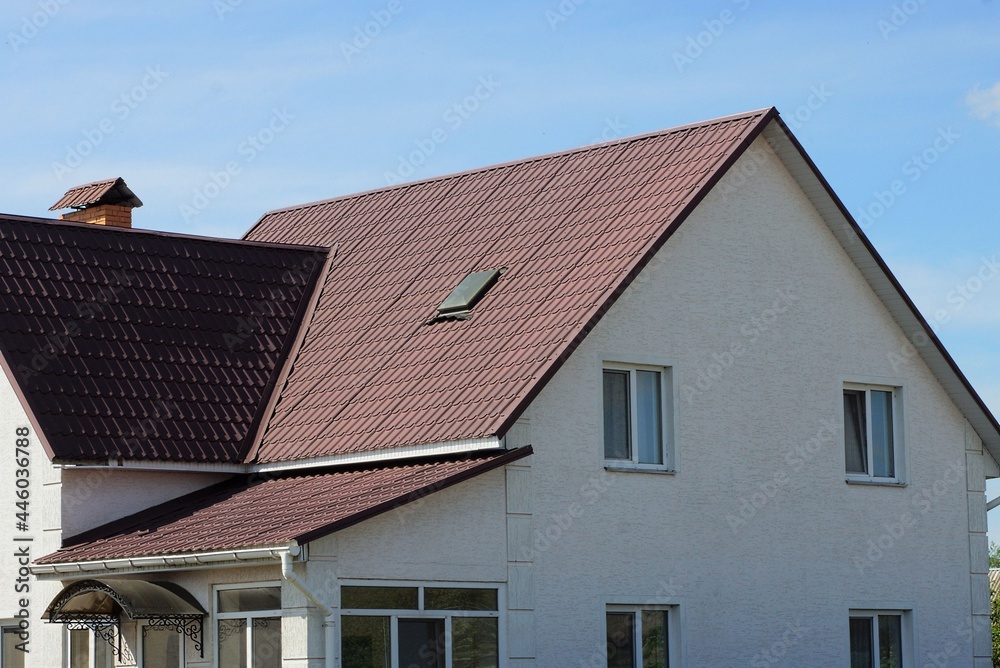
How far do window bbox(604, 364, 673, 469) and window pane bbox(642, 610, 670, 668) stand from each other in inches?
70.8

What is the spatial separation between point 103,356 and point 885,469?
10775 millimetres

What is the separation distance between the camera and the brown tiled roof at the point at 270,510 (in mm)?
16641

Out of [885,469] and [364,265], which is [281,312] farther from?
[885,469]

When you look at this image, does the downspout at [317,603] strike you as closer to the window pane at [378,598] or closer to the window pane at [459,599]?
the window pane at [378,598]

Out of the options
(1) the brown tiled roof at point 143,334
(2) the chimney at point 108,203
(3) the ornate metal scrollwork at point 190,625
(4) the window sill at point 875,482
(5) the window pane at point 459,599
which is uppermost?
(2) the chimney at point 108,203

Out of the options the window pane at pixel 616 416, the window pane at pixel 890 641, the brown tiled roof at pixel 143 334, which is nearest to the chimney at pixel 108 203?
→ the brown tiled roof at pixel 143 334

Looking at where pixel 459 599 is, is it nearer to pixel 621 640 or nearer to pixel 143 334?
pixel 621 640

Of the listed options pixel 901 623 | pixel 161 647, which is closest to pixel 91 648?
pixel 161 647

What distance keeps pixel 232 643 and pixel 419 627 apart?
2.23 m

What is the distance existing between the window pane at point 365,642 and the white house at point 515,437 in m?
0.03

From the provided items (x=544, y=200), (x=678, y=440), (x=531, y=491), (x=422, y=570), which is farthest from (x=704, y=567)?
(x=544, y=200)

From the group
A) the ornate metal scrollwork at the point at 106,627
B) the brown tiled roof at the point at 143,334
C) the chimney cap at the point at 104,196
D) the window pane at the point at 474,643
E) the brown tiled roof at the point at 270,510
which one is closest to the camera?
the brown tiled roof at the point at 270,510

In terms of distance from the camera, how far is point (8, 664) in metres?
20.8

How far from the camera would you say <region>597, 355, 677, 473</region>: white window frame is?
19.2 m
